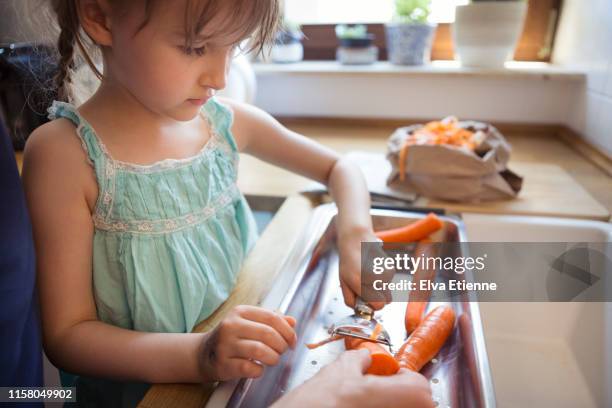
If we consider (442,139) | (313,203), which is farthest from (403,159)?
(313,203)

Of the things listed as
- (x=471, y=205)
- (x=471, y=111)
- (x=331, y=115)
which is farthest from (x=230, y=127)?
(x=471, y=111)

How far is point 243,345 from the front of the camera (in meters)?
0.46

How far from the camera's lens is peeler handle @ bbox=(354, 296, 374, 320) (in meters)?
0.63

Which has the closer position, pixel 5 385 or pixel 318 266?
pixel 5 385

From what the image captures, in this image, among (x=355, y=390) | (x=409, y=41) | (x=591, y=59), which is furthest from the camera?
(x=409, y=41)

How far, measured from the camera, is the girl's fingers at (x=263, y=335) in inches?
18.3

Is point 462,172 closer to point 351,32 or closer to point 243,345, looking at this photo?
point 243,345

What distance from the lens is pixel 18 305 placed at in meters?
0.41

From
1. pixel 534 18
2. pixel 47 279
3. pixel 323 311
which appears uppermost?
pixel 534 18

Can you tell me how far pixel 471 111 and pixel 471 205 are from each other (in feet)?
2.13

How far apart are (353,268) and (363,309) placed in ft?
0.19

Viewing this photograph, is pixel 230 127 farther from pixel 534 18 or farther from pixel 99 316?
pixel 534 18

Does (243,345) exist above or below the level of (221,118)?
below

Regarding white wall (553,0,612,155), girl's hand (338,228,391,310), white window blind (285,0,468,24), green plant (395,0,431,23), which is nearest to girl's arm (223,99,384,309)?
girl's hand (338,228,391,310)
